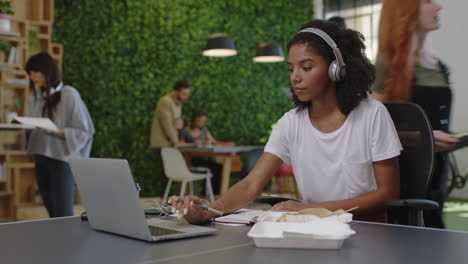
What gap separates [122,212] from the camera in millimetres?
1149

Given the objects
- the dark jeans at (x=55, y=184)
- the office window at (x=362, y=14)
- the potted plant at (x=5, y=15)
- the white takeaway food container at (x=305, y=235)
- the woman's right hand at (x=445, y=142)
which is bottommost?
the dark jeans at (x=55, y=184)

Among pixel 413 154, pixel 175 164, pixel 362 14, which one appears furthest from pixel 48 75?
pixel 362 14

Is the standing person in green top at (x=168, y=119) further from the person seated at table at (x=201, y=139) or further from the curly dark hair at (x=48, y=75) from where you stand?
the curly dark hair at (x=48, y=75)

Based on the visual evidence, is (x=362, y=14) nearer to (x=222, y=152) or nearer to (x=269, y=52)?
(x=269, y=52)

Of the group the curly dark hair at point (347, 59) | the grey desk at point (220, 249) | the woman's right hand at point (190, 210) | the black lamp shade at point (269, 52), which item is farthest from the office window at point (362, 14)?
the grey desk at point (220, 249)

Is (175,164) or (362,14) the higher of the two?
(362,14)

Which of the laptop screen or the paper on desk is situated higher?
the paper on desk

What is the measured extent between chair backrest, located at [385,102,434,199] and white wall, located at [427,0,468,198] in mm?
1368

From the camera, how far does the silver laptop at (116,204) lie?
1.10 meters

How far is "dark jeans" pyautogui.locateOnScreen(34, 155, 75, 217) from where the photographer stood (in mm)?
3238

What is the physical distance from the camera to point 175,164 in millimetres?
5727

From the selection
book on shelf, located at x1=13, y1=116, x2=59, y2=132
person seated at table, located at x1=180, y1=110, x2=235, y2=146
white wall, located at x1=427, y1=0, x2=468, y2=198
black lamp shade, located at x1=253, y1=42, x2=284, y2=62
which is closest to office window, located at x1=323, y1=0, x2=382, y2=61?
black lamp shade, located at x1=253, y1=42, x2=284, y2=62

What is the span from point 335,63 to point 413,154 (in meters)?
0.45

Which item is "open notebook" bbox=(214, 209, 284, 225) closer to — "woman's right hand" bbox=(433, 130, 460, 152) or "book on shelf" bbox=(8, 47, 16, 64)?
"woman's right hand" bbox=(433, 130, 460, 152)
